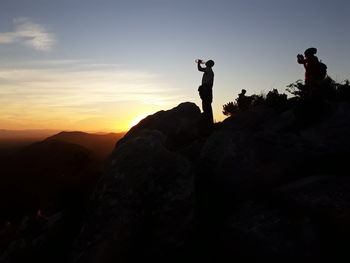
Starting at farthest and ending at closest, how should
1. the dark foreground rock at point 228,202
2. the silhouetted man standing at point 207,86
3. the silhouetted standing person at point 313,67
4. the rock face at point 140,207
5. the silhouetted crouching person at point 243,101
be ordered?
the silhouetted crouching person at point 243,101 → the silhouetted man standing at point 207,86 → the silhouetted standing person at point 313,67 → the rock face at point 140,207 → the dark foreground rock at point 228,202

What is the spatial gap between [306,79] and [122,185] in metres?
10.2

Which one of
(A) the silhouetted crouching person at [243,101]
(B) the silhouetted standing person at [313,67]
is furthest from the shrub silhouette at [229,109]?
(B) the silhouetted standing person at [313,67]

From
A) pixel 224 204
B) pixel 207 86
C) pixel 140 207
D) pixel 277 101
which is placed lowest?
pixel 224 204

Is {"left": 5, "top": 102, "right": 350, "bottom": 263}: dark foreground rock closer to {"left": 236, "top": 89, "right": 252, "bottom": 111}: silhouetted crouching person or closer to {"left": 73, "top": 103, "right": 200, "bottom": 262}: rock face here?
{"left": 73, "top": 103, "right": 200, "bottom": 262}: rock face

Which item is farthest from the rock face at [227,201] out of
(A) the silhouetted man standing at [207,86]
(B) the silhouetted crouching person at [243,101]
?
(B) the silhouetted crouching person at [243,101]

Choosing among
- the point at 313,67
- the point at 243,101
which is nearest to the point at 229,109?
the point at 243,101

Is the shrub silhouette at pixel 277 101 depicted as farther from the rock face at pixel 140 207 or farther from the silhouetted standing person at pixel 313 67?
the rock face at pixel 140 207

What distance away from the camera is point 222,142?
1043 cm

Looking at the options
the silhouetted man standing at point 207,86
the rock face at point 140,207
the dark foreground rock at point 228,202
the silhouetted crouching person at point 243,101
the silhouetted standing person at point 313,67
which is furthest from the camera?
the silhouetted crouching person at point 243,101

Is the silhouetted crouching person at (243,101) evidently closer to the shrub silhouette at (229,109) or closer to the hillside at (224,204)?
the shrub silhouette at (229,109)

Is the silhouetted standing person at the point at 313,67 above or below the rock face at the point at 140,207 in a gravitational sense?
above

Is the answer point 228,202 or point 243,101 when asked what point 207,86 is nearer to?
point 243,101

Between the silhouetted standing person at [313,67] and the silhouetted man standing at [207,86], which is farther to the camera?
the silhouetted man standing at [207,86]

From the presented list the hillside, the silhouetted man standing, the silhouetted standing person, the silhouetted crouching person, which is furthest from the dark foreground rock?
the silhouetted crouching person
